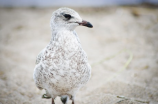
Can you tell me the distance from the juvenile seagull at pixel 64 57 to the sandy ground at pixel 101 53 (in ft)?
2.60

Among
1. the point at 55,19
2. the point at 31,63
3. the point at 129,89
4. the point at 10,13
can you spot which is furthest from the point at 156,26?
the point at 10,13

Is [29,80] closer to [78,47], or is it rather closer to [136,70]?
[78,47]

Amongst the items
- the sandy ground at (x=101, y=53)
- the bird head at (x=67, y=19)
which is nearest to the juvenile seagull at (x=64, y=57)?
the bird head at (x=67, y=19)

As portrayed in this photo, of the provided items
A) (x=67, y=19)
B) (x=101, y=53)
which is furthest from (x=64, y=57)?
(x=101, y=53)

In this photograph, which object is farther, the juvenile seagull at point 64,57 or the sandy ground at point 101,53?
the sandy ground at point 101,53

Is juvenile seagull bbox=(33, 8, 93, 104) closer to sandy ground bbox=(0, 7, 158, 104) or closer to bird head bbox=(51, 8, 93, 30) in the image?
bird head bbox=(51, 8, 93, 30)

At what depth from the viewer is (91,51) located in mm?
4285

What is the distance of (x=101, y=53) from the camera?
4.16 metres

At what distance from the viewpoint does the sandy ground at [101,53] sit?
268 cm

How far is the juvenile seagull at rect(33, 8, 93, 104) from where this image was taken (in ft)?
6.09

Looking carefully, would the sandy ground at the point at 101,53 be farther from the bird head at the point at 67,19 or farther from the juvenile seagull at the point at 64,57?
the bird head at the point at 67,19

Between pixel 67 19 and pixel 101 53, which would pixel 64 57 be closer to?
pixel 67 19

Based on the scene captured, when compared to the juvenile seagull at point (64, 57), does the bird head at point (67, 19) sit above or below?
above

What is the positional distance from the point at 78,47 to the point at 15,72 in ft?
6.34
